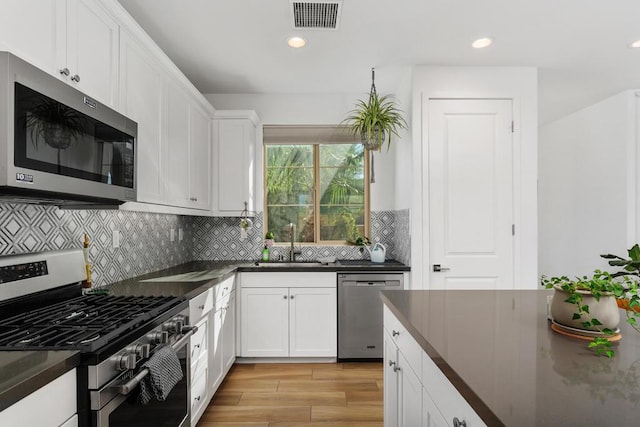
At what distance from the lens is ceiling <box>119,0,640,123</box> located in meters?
2.32

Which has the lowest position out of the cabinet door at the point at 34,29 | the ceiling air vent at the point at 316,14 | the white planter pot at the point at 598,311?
the white planter pot at the point at 598,311

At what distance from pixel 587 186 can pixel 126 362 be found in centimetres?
500

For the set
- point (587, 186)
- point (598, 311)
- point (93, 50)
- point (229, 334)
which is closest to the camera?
point (598, 311)

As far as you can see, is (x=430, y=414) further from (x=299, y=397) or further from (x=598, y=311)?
(x=299, y=397)

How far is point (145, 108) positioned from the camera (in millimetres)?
2207

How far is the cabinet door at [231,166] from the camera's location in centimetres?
362

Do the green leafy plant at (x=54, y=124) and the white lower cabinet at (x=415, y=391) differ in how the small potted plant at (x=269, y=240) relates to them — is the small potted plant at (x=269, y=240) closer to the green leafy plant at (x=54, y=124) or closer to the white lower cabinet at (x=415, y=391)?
the white lower cabinet at (x=415, y=391)

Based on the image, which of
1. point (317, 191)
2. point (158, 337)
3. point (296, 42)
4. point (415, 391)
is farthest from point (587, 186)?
point (158, 337)

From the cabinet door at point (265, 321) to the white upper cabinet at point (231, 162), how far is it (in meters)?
0.86

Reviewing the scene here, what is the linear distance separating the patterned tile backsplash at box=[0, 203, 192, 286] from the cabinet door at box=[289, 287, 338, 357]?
1207 millimetres

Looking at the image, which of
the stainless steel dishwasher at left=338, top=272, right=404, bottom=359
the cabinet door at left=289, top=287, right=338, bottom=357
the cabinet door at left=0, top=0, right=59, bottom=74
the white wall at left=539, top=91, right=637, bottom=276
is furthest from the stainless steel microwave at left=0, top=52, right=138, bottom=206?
the white wall at left=539, top=91, right=637, bottom=276

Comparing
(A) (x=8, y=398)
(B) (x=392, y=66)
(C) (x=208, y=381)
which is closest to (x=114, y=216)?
(C) (x=208, y=381)

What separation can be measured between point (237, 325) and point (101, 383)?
2219 millimetres

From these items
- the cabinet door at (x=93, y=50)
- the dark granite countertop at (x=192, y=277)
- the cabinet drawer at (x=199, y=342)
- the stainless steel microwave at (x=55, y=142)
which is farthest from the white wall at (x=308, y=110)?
the stainless steel microwave at (x=55, y=142)
